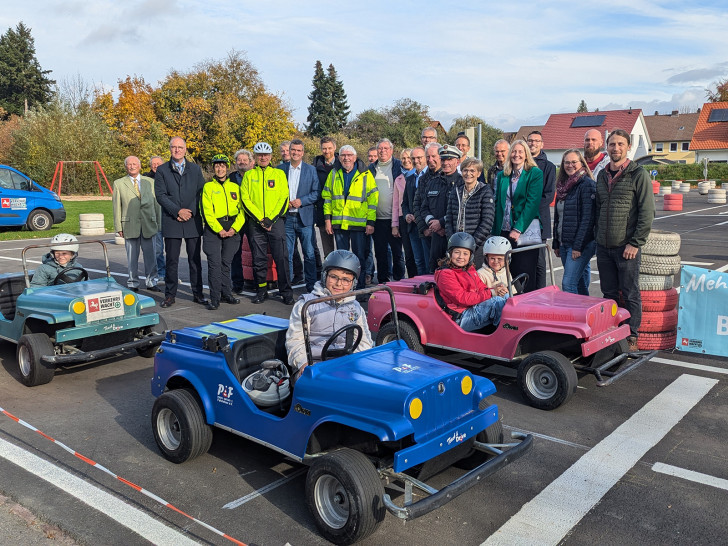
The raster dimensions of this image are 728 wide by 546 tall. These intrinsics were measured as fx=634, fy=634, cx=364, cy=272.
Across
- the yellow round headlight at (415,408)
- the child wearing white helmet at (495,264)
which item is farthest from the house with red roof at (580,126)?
the yellow round headlight at (415,408)

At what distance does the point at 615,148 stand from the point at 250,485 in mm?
5079

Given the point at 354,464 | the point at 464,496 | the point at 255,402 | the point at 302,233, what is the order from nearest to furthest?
the point at 354,464 < the point at 464,496 < the point at 255,402 < the point at 302,233

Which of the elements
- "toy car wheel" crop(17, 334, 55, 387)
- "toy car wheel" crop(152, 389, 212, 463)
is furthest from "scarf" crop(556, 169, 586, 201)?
"toy car wheel" crop(17, 334, 55, 387)

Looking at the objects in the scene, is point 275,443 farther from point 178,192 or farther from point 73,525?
point 178,192

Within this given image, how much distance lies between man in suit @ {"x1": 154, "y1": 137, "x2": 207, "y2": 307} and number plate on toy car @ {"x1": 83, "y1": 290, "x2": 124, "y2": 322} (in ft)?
9.02

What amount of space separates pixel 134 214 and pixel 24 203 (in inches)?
483

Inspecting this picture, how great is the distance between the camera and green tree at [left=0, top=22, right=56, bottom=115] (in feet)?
210

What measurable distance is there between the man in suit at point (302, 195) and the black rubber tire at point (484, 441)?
6.25m

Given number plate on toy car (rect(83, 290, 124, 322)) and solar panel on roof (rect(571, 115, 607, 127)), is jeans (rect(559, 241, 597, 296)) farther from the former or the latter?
solar panel on roof (rect(571, 115, 607, 127))

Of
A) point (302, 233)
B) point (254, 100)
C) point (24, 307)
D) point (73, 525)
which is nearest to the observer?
point (73, 525)

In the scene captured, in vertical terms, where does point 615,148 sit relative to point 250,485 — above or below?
above

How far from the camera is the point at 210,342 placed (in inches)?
179

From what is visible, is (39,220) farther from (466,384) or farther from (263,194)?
(466,384)

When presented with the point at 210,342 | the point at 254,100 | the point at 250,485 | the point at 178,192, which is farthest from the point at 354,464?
the point at 254,100
